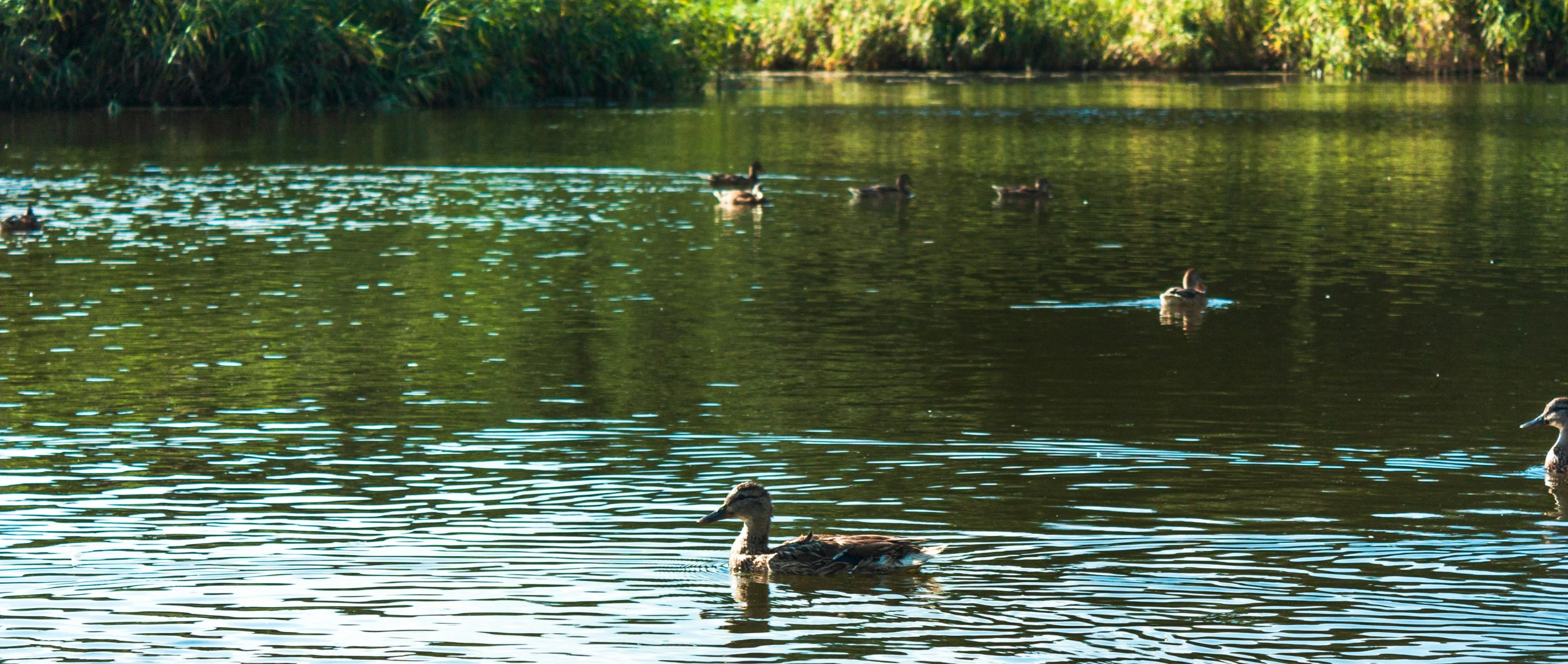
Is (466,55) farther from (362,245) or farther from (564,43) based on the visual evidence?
(362,245)

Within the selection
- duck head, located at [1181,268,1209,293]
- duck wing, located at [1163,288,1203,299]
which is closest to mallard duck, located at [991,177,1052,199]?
duck head, located at [1181,268,1209,293]

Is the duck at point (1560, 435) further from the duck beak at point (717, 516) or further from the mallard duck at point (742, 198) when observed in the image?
the mallard duck at point (742, 198)

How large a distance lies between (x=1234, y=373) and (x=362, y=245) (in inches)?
538

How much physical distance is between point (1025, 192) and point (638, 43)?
107 feet

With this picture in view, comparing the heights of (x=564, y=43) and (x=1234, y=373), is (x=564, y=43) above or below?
above

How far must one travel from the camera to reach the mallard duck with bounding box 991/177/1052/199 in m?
31.5

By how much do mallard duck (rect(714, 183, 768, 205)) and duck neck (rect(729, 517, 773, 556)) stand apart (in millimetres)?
20770

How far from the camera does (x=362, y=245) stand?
26641 millimetres

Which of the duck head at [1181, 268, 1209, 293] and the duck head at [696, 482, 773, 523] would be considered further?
the duck head at [1181, 268, 1209, 293]

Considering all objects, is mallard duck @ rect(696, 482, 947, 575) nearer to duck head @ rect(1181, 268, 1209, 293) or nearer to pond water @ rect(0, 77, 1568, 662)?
pond water @ rect(0, 77, 1568, 662)

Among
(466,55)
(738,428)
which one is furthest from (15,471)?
(466,55)

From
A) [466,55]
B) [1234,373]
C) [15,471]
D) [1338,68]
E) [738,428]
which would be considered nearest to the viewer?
[15,471]

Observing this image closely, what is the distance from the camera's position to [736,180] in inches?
1334

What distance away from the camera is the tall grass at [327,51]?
53.2 metres
